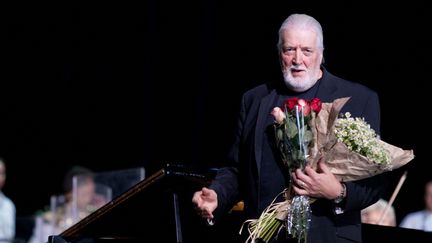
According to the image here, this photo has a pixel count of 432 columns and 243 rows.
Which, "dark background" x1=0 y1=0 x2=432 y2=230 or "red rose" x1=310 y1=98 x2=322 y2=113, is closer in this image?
"red rose" x1=310 y1=98 x2=322 y2=113

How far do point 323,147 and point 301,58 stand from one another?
381 millimetres

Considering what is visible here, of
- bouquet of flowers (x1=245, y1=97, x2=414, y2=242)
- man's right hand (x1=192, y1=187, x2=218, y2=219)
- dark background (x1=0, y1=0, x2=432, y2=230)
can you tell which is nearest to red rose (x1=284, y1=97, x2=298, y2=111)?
bouquet of flowers (x1=245, y1=97, x2=414, y2=242)

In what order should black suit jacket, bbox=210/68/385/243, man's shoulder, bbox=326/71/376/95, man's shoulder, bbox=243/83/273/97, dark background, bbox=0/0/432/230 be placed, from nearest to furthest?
black suit jacket, bbox=210/68/385/243
man's shoulder, bbox=326/71/376/95
man's shoulder, bbox=243/83/273/97
dark background, bbox=0/0/432/230

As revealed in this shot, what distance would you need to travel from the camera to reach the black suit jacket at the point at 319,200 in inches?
123

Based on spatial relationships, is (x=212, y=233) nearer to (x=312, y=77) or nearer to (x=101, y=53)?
(x=312, y=77)

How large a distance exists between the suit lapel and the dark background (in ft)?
Answer: 12.7

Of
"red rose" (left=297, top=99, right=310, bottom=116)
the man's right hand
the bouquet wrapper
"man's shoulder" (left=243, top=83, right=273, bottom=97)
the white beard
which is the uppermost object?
the white beard

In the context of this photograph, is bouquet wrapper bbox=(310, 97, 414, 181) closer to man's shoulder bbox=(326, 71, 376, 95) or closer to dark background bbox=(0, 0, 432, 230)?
man's shoulder bbox=(326, 71, 376, 95)

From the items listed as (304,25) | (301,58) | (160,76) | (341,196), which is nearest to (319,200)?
(341,196)

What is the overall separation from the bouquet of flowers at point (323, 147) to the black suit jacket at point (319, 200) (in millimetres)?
82

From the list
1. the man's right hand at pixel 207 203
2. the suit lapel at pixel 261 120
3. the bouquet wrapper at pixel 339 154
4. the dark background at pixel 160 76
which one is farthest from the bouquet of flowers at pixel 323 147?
the dark background at pixel 160 76

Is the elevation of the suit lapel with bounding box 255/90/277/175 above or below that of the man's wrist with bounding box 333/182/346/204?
above

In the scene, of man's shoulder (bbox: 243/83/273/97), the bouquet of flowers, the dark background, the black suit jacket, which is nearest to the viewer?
the bouquet of flowers

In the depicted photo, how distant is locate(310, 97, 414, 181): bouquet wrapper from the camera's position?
3000 mm
